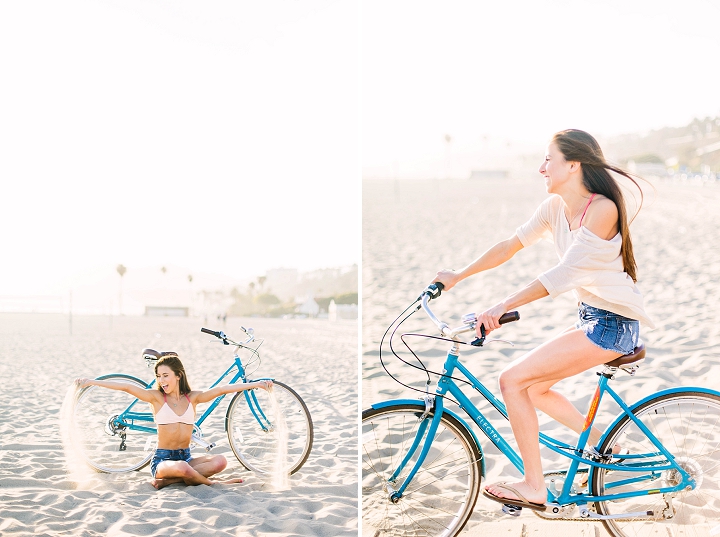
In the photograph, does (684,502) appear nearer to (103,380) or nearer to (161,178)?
(103,380)

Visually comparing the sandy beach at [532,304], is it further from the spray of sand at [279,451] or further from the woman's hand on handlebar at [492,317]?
the woman's hand on handlebar at [492,317]

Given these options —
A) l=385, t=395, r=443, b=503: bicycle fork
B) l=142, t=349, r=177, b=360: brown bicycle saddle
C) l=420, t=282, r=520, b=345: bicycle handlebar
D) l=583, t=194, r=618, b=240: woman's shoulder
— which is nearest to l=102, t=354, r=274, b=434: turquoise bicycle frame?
l=142, t=349, r=177, b=360: brown bicycle saddle

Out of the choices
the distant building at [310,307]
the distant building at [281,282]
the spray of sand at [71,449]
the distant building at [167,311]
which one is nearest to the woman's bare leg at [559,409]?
the spray of sand at [71,449]

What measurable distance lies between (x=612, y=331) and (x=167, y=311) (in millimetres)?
3934

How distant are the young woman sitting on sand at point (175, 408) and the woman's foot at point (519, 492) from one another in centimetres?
121

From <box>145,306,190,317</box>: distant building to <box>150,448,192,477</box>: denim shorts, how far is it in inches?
96.1

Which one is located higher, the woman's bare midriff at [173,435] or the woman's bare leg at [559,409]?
the woman's bare leg at [559,409]

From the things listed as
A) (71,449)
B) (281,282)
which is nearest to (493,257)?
(71,449)

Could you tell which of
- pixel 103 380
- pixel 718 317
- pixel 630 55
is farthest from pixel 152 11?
pixel 630 55

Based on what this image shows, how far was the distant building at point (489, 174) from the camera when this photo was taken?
1125 inches

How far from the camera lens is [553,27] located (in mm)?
32375

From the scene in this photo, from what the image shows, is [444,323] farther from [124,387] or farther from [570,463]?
[124,387]

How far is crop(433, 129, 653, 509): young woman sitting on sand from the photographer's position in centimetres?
196

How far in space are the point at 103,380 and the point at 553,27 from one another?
112 feet
